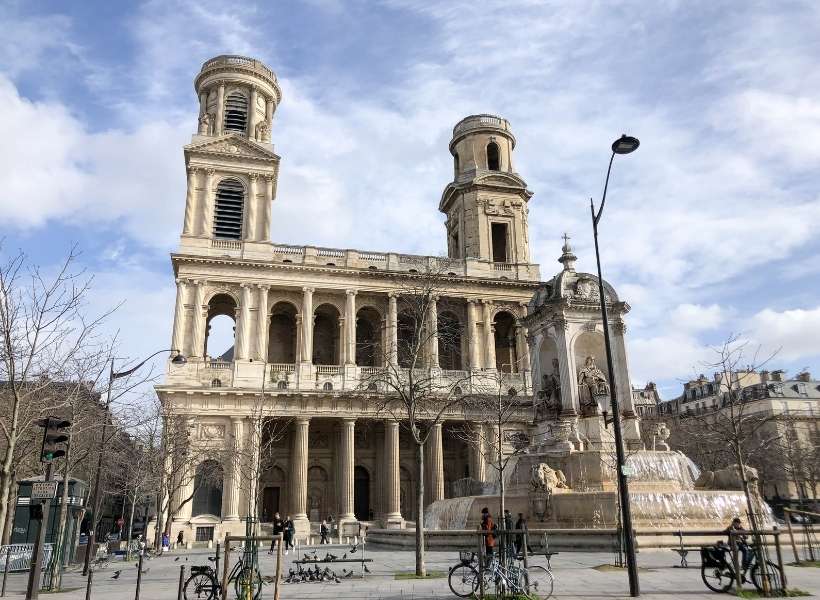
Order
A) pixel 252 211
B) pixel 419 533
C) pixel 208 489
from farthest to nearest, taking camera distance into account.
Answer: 1. pixel 252 211
2. pixel 208 489
3. pixel 419 533

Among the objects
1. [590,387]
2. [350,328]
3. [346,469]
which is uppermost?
[350,328]

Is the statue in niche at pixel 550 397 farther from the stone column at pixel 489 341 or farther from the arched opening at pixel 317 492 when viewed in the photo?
the arched opening at pixel 317 492

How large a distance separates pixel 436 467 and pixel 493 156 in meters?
25.9

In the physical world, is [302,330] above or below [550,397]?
above

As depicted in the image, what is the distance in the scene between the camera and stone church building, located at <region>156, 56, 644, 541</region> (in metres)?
38.0

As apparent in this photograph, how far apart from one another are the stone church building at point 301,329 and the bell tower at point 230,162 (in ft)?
0.31

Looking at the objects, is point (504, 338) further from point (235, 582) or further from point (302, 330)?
point (235, 582)

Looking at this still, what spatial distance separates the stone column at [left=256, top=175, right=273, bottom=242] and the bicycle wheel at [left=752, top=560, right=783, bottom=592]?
3604 cm

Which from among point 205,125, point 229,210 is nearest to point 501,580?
point 229,210

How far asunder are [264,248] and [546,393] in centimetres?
2422

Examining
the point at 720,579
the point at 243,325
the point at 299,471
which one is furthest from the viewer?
the point at 243,325

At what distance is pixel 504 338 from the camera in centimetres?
4875

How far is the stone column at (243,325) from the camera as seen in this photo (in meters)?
40.0

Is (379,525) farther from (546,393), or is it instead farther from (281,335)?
(546,393)
